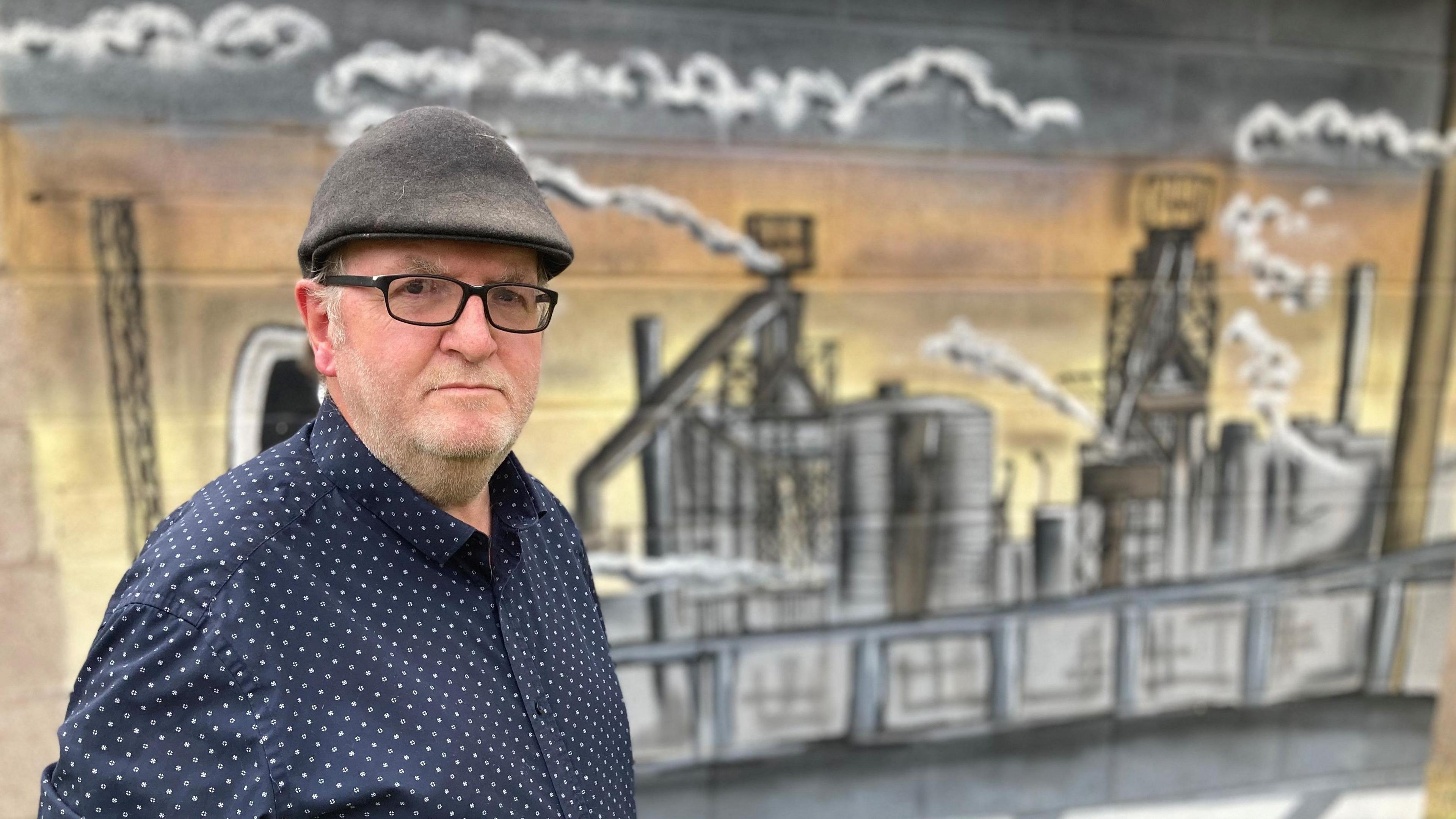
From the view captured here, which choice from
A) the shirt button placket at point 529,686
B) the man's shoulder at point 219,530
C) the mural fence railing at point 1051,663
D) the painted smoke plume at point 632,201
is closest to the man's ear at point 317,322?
the man's shoulder at point 219,530

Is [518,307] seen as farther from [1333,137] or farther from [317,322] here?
[1333,137]

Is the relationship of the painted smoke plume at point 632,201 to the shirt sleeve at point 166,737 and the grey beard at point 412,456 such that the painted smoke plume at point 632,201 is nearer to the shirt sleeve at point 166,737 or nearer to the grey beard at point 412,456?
the grey beard at point 412,456

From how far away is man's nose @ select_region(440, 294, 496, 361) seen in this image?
1131 millimetres

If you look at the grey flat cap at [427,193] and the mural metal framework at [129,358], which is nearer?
the grey flat cap at [427,193]

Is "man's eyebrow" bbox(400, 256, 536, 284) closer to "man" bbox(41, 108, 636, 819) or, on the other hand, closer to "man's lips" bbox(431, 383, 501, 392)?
"man" bbox(41, 108, 636, 819)

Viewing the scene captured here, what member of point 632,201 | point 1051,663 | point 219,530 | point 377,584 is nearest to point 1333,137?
point 1051,663

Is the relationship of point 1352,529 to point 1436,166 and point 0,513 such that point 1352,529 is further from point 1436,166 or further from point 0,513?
point 0,513

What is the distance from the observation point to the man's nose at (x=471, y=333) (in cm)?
113

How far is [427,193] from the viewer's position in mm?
1091

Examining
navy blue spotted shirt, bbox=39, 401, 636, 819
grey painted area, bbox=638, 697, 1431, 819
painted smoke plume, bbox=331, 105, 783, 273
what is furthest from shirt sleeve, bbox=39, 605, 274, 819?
grey painted area, bbox=638, 697, 1431, 819

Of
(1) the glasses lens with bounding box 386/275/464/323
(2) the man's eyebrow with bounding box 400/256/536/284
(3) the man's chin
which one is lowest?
(3) the man's chin

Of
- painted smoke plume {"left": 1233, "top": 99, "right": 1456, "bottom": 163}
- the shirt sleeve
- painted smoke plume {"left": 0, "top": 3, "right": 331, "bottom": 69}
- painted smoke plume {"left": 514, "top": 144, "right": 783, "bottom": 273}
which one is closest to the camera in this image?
the shirt sleeve

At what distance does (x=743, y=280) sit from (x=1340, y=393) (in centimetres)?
234

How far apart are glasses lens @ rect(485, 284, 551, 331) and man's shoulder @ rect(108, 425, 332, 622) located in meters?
0.29
